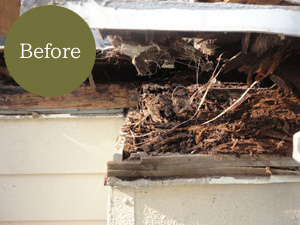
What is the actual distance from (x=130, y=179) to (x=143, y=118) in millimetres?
378

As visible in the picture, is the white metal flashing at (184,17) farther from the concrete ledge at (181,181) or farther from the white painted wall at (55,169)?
the white painted wall at (55,169)

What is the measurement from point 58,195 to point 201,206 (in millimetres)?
1418

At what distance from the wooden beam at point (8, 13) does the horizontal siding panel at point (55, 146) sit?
90cm

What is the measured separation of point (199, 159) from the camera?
1.31 meters

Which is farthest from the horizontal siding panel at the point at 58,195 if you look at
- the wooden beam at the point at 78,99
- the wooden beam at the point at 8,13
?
the wooden beam at the point at 8,13

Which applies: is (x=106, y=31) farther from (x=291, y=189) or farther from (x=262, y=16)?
(x=291, y=189)

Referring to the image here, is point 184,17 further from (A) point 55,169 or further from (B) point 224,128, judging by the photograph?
(A) point 55,169

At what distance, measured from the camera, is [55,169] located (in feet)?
7.06

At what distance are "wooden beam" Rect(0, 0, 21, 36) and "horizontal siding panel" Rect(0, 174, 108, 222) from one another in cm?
133

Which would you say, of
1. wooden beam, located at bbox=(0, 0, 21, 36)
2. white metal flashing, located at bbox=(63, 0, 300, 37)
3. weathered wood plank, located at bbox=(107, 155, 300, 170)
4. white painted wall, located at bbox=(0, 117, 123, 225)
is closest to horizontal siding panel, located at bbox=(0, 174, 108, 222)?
white painted wall, located at bbox=(0, 117, 123, 225)

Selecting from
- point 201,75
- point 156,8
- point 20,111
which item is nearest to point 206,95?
point 201,75

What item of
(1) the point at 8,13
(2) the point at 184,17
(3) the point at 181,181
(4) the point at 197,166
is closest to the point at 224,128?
(4) the point at 197,166

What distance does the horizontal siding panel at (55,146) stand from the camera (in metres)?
2.13

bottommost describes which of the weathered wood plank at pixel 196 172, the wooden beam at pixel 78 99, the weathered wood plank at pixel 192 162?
the weathered wood plank at pixel 196 172
